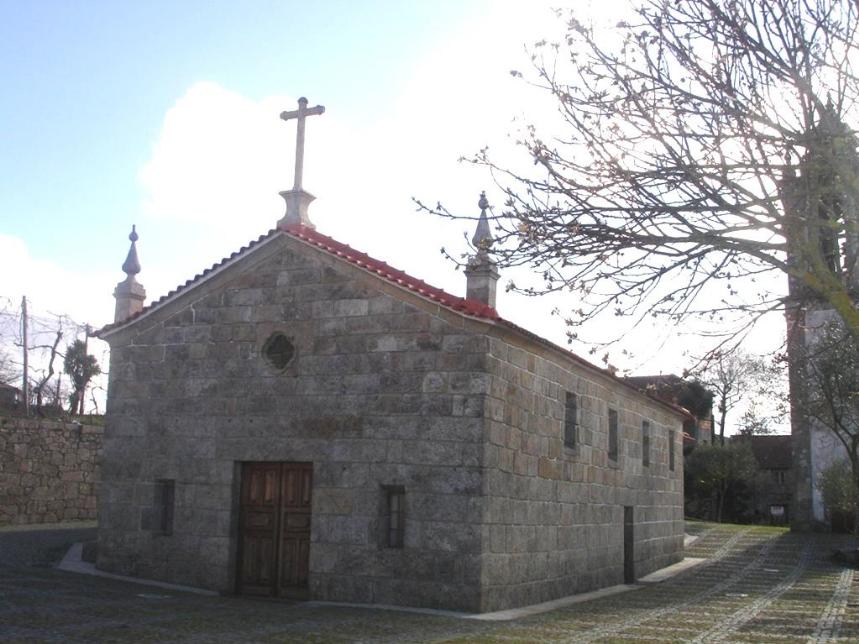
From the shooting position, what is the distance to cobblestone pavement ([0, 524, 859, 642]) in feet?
30.1

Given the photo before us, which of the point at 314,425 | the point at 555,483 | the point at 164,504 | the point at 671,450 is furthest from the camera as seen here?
the point at 671,450

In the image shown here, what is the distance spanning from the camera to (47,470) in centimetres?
1952

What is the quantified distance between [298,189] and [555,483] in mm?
6088

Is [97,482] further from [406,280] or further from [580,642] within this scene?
[580,642]

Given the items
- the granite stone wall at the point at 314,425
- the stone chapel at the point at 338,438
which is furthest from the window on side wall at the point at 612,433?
the granite stone wall at the point at 314,425

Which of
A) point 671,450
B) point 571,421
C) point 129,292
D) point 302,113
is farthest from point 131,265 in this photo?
point 671,450

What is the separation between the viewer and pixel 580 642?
30.8 feet

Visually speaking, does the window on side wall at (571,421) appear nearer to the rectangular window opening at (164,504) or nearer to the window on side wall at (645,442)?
the window on side wall at (645,442)

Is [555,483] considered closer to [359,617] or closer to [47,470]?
[359,617]

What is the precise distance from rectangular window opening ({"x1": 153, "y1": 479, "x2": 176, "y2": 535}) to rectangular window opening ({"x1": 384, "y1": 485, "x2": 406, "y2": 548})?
344cm

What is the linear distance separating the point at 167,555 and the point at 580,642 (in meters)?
6.58

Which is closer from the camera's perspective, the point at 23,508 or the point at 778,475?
the point at 23,508

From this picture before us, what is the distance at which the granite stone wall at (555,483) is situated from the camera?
473 inches

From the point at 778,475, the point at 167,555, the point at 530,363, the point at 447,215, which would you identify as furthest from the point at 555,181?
the point at 778,475
